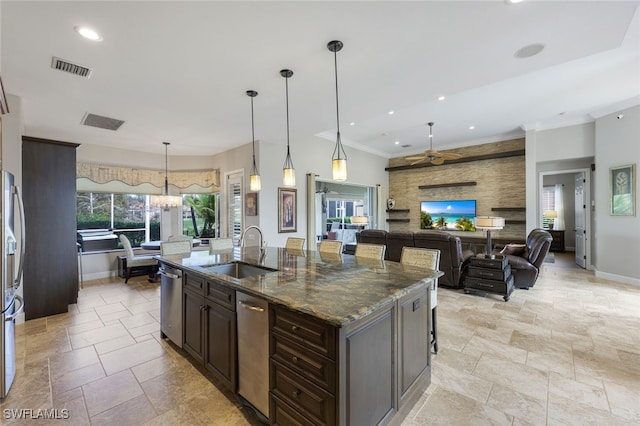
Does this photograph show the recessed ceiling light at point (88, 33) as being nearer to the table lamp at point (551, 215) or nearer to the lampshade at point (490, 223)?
the lampshade at point (490, 223)

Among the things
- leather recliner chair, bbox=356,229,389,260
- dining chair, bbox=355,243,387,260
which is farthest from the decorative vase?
dining chair, bbox=355,243,387,260

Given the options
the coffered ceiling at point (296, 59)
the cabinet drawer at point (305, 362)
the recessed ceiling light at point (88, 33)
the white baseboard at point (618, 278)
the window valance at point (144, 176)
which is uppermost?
the coffered ceiling at point (296, 59)

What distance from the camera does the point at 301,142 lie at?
6105mm

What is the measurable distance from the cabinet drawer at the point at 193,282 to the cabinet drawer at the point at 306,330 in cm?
103

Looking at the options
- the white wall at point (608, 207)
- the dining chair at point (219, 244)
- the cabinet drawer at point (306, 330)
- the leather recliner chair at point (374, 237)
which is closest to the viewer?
the cabinet drawer at point (306, 330)

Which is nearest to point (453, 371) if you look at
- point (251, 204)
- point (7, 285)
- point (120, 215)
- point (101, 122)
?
point (7, 285)

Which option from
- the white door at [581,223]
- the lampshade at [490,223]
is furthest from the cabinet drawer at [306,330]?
the white door at [581,223]

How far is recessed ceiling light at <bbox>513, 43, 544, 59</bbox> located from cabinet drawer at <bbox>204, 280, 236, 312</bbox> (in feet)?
10.8

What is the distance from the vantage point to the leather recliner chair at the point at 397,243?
502 centimetres

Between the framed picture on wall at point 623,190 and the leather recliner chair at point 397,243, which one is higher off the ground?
the framed picture on wall at point 623,190

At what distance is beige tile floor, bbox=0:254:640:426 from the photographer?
1.92m

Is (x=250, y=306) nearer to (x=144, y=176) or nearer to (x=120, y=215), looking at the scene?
(x=144, y=176)

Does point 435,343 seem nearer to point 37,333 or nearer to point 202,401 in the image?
point 202,401

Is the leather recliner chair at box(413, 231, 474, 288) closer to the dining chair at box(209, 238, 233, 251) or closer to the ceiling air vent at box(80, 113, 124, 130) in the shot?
the dining chair at box(209, 238, 233, 251)
